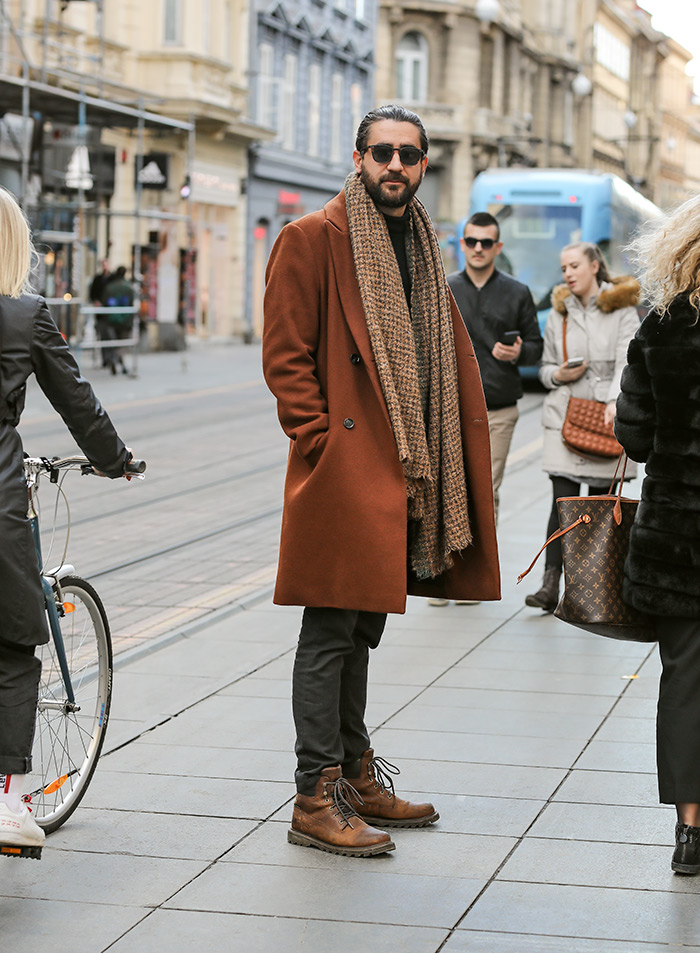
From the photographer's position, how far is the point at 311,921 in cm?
393

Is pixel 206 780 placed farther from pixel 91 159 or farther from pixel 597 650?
pixel 91 159

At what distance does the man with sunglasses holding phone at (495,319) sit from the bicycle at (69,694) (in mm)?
3796

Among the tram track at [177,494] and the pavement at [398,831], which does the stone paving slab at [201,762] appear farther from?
the tram track at [177,494]

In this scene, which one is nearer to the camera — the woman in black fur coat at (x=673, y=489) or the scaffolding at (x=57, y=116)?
the woman in black fur coat at (x=673, y=489)

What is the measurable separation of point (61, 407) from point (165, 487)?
9.07 metres

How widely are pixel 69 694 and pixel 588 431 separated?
3.87 meters

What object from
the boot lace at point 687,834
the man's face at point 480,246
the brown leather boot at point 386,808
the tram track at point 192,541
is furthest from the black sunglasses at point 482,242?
the boot lace at point 687,834

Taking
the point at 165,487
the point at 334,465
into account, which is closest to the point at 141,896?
the point at 334,465

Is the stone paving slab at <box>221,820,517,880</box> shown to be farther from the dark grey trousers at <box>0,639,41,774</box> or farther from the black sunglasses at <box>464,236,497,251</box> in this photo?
the black sunglasses at <box>464,236,497,251</box>

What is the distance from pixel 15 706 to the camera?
4078 millimetres

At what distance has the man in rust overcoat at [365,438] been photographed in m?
4.48

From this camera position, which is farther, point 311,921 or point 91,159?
point 91,159

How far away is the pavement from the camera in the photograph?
3.90 metres

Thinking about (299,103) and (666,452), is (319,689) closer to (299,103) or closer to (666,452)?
(666,452)
